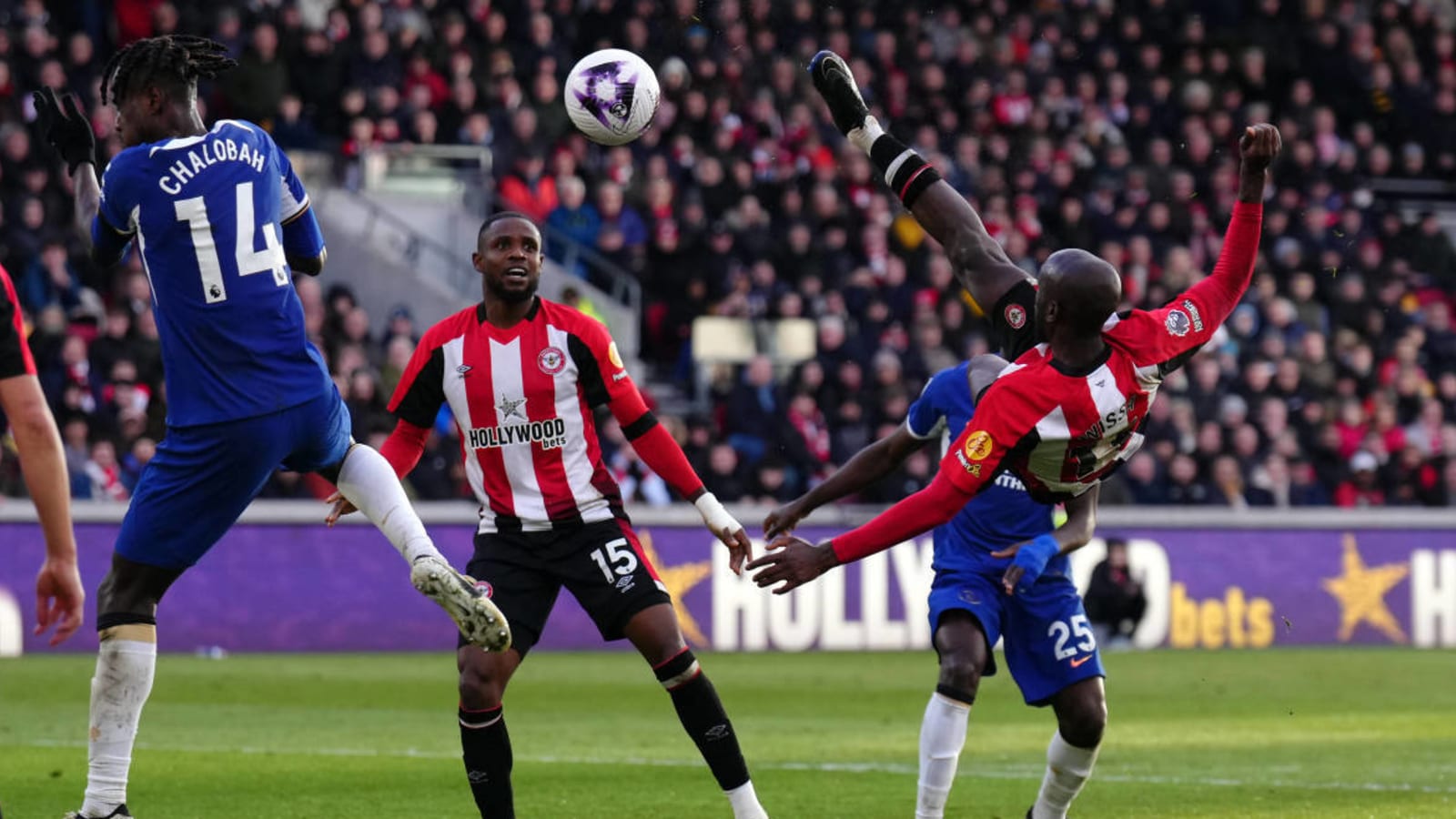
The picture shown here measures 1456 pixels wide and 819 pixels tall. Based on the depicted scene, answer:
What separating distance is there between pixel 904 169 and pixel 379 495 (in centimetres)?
242

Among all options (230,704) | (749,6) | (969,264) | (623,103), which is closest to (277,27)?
(749,6)

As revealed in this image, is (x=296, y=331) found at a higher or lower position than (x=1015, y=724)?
higher

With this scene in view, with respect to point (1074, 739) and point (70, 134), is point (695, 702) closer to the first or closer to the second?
point (1074, 739)

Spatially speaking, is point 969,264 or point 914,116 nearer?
point 969,264

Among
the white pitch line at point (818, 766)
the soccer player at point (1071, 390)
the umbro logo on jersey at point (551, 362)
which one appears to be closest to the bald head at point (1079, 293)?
the soccer player at point (1071, 390)

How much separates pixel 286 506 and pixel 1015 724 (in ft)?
24.2

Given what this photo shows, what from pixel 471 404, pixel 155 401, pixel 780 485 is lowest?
pixel 780 485

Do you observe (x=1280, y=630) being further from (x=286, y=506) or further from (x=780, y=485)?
(x=286, y=506)

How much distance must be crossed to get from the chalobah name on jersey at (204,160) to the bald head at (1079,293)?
2.45 m

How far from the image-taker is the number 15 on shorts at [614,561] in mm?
7711

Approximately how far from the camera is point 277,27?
A: 22.1m

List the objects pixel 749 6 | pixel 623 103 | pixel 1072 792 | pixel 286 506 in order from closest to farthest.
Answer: pixel 1072 792, pixel 623 103, pixel 286 506, pixel 749 6

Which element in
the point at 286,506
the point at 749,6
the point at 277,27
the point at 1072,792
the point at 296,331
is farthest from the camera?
the point at 749,6

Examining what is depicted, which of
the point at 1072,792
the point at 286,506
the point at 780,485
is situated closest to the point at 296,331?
the point at 1072,792
